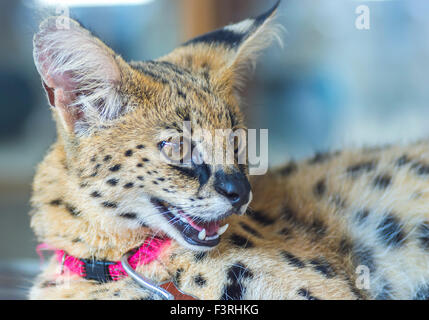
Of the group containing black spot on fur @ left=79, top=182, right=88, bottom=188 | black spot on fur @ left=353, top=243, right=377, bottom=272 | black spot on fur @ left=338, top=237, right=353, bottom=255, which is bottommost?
black spot on fur @ left=353, top=243, right=377, bottom=272

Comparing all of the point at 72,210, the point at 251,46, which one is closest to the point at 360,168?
the point at 251,46

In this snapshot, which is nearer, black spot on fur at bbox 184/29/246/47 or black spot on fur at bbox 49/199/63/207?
black spot on fur at bbox 49/199/63/207

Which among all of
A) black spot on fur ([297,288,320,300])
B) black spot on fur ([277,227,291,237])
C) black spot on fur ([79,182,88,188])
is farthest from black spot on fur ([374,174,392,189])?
→ black spot on fur ([79,182,88,188])

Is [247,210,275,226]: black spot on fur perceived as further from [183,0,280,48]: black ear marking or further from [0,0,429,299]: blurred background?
[183,0,280,48]: black ear marking

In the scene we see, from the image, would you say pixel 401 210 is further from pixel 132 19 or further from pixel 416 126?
pixel 132 19

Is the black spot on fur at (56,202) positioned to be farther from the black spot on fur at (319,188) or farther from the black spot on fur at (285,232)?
the black spot on fur at (319,188)

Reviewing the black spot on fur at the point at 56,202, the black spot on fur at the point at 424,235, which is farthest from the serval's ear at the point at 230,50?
the black spot on fur at the point at 424,235

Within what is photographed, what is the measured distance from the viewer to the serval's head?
2.84 ft

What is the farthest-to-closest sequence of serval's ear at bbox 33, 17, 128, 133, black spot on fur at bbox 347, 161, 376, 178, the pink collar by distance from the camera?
black spot on fur at bbox 347, 161, 376, 178, the pink collar, serval's ear at bbox 33, 17, 128, 133

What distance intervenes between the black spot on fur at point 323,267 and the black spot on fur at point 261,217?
0.17 metres

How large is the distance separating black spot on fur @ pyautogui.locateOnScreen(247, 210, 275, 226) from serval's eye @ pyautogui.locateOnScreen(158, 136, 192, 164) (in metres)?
0.32
